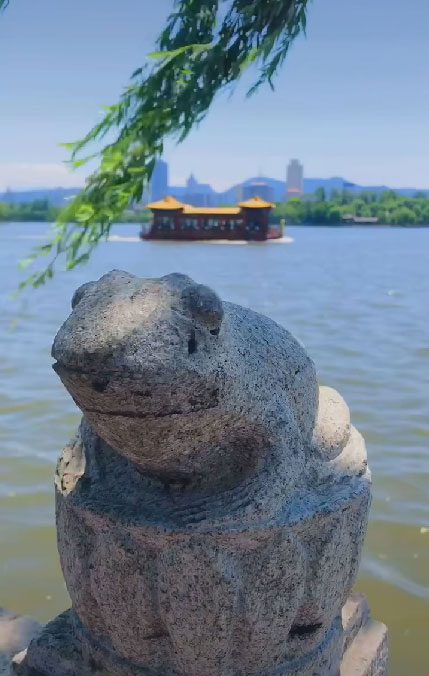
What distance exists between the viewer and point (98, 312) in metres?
1.56

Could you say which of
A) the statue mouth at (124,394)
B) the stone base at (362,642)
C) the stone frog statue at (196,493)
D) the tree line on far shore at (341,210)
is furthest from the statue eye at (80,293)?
the tree line on far shore at (341,210)

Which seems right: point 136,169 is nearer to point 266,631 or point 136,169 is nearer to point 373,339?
point 266,631

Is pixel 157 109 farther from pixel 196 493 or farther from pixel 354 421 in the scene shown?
pixel 354 421

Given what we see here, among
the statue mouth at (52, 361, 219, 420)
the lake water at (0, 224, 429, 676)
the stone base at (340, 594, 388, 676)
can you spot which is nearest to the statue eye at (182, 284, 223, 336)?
the statue mouth at (52, 361, 219, 420)

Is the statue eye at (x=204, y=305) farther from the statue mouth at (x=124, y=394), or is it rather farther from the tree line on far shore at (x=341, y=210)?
the tree line on far shore at (x=341, y=210)

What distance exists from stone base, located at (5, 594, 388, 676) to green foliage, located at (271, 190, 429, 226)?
63.5 metres

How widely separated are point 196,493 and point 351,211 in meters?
67.3

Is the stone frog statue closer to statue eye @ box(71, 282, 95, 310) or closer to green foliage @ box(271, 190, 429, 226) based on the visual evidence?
statue eye @ box(71, 282, 95, 310)

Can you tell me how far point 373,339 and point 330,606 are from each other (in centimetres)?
735

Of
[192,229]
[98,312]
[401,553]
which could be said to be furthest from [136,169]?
[192,229]

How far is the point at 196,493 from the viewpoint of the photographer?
5.83 ft

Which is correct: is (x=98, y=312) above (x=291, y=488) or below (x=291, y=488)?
above

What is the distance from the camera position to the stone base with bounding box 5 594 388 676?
1.93m

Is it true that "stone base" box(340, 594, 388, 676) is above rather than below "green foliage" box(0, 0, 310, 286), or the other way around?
below
